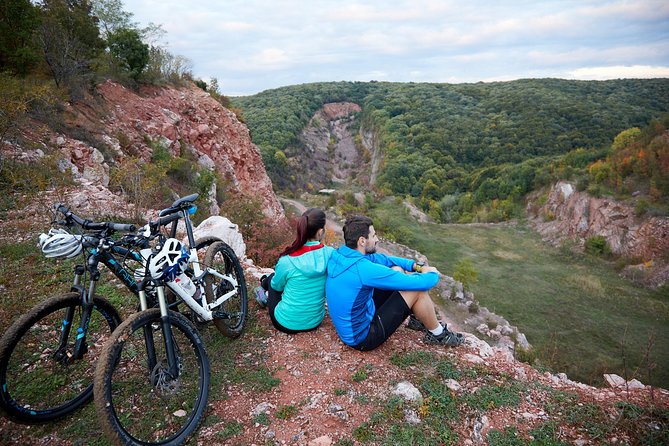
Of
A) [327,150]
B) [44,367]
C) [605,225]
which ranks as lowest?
[605,225]

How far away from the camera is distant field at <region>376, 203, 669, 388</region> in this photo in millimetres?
15930

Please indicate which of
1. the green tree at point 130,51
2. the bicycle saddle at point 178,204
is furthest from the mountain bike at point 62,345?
the green tree at point 130,51

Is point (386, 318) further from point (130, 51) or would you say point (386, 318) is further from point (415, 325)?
point (130, 51)

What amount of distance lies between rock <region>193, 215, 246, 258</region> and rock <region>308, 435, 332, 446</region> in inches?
176

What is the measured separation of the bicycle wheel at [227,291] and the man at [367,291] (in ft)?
4.12

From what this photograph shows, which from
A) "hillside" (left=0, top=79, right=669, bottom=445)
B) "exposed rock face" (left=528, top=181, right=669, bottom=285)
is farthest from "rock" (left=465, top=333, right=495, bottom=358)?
"exposed rock face" (left=528, top=181, right=669, bottom=285)

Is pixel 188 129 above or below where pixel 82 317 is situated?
above

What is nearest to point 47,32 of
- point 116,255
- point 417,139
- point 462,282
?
point 116,255

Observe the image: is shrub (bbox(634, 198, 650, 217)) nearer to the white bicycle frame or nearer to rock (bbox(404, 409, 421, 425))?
rock (bbox(404, 409, 421, 425))

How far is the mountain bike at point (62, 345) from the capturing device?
2.64 m

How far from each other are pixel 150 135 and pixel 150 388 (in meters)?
14.1

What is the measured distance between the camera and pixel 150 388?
3.20 metres

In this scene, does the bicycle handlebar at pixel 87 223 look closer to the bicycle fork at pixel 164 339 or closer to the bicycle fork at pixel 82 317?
the bicycle fork at pixel 82 317

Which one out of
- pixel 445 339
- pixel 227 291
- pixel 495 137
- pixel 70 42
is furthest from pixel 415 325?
pixel 495 137
